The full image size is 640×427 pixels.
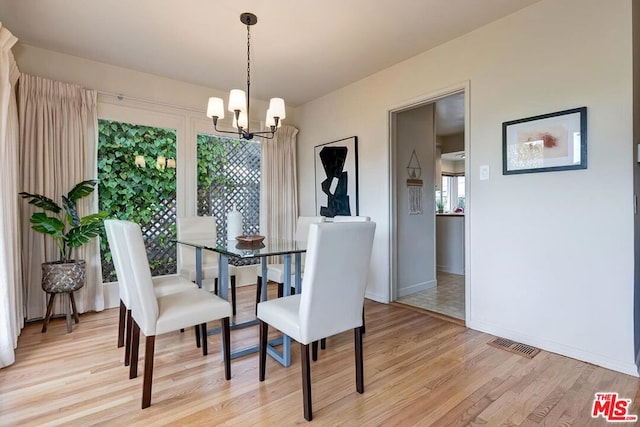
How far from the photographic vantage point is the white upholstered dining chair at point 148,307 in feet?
5.57

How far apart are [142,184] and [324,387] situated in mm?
3042

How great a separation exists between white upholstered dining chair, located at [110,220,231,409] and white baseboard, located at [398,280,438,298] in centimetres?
239

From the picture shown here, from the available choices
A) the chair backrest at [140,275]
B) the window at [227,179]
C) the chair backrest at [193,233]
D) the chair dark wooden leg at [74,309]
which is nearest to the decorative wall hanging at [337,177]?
the window at [227,179]

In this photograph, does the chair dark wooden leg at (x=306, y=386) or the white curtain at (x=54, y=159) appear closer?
the chair dark wooden leg at (x=306, y=386)

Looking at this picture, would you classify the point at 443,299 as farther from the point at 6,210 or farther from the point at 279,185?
the point at 6,210

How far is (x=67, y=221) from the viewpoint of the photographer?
3.16 m

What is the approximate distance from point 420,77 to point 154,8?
2.37 m

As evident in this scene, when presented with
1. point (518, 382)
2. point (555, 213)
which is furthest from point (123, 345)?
point (555, 213)

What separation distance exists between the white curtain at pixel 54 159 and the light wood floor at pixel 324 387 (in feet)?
2.31

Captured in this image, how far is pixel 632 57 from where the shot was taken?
2.01m

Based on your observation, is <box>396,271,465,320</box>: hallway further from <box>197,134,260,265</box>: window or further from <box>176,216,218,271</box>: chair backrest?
<box>176,216,218,271</box>: chair backrest

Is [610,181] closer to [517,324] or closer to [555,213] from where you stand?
[555,213]

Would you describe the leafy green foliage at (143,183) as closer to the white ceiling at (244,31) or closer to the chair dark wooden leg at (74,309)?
the chair dark wooden leg at (74,309)

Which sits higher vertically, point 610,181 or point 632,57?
point 632,57
